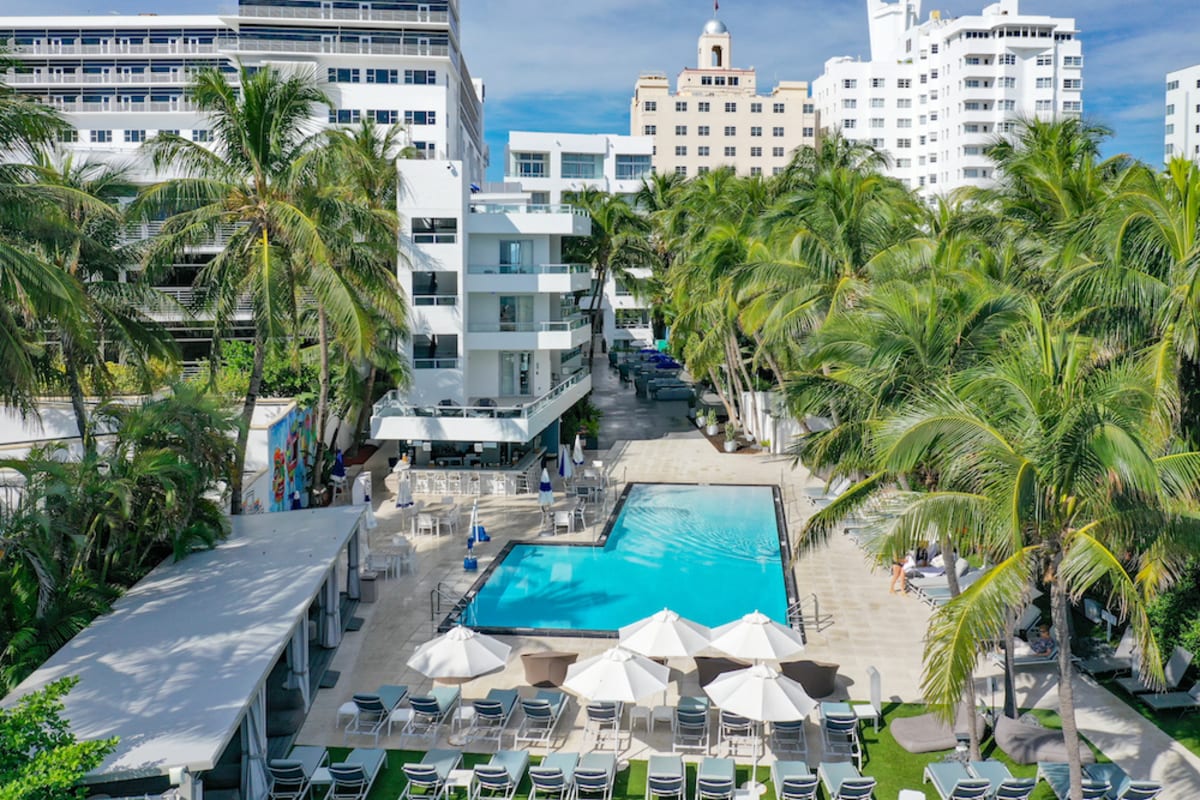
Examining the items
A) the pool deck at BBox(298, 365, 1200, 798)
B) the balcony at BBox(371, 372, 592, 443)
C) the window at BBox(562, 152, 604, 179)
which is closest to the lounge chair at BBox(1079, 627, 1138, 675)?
the pool deck at BBox(298, 365, 1200, 798)

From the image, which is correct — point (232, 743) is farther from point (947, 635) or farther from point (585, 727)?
point (947, 635)

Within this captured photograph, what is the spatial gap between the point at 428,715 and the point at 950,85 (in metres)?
86.4

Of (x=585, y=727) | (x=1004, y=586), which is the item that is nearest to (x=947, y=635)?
(x=1004, y=586)

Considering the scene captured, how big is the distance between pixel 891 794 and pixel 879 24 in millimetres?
97505

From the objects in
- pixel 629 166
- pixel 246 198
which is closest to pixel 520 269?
pixel 246 198

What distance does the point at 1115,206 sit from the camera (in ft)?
51.4

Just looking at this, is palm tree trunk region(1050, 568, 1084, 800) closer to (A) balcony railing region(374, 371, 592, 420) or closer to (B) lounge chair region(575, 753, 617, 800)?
(B) lounge chair region(575, 753, 617, 800)

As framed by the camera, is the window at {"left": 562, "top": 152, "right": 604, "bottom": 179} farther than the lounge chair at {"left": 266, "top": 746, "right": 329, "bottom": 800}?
Yes

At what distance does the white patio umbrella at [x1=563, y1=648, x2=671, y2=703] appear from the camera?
45.8 feet

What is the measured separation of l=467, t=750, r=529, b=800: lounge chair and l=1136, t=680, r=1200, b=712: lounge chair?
939 centimetres

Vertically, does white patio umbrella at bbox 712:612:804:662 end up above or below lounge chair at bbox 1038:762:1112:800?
above

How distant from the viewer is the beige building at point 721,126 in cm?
8912

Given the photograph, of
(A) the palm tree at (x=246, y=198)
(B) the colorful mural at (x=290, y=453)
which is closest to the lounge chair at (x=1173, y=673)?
(A) the palm tree at (x=246, y=198)

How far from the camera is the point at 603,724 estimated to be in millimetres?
14977
